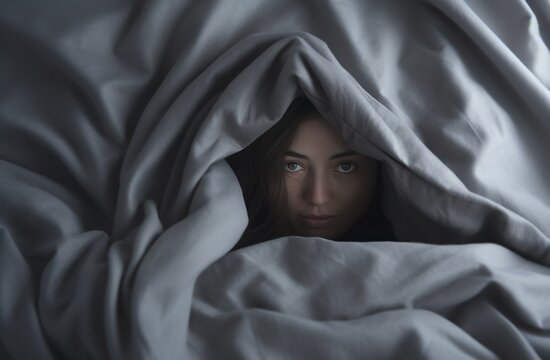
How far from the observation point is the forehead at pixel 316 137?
890 mm

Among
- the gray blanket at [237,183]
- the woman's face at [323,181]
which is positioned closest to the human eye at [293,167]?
the woman's face at [323,181]

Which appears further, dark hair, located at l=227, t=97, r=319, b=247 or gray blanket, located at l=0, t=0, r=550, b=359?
dark hair, located at l=227, t=97, r=319, b=247

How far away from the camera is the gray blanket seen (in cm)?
69

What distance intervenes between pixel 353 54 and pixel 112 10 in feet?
1.14

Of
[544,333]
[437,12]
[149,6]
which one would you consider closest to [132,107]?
[149,6]

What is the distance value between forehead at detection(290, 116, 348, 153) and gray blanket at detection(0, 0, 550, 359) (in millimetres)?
51

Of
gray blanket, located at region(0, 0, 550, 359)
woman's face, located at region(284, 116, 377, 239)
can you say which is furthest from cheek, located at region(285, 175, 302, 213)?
gray blanket, located at region(0, 0, 550, 359)

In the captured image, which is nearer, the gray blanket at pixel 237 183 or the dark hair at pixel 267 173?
the gray blanket at pixel 237 183

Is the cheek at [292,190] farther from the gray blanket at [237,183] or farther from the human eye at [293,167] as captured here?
the gray blanket at [237,183]

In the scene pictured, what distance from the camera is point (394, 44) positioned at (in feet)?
2.99

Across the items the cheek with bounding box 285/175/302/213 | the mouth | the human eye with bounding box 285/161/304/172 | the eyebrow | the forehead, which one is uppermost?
the forehead

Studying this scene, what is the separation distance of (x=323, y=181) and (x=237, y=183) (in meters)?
0.14

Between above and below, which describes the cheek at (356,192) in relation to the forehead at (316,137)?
below

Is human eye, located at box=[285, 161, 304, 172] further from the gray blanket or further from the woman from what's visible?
the gray blanket
